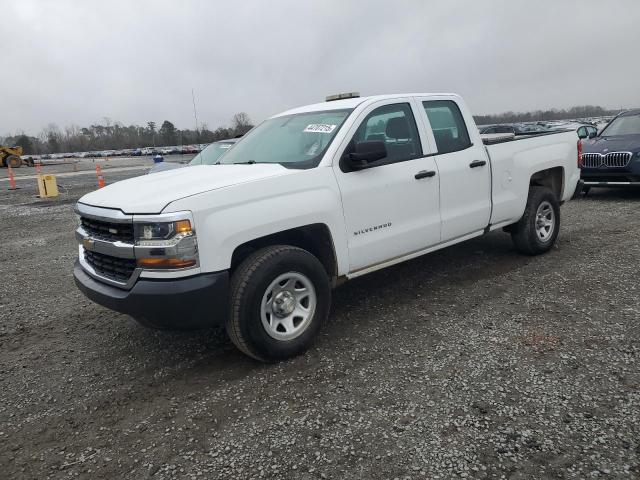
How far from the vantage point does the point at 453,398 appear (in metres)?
3.13

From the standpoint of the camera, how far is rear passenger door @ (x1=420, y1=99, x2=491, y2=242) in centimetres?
477

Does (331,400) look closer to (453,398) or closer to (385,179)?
(453,398)

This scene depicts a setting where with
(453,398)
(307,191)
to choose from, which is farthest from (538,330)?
(307,191)

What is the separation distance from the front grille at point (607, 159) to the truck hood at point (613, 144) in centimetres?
9

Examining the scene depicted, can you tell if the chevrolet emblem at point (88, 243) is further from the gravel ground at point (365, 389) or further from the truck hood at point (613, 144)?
the truck hood at point (613, 144)

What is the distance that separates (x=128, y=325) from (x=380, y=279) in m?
2.66

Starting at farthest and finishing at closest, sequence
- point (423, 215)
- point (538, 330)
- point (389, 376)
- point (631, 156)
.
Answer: point (631, 156) < point (423, 215) < point (538, 330) < point (389, 376)

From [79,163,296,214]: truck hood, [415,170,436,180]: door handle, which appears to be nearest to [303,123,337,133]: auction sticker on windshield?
[79,163,296,214]: truck hood

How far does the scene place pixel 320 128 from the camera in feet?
14.1

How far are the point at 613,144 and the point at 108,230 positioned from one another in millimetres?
10041

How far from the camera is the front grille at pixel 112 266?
11.3 feet

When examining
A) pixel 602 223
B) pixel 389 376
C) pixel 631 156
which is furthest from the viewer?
pixel 631 156

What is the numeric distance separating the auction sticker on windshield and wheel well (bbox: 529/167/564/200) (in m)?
3.23

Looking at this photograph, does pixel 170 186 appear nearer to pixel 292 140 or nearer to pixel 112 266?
pixel 112 266
